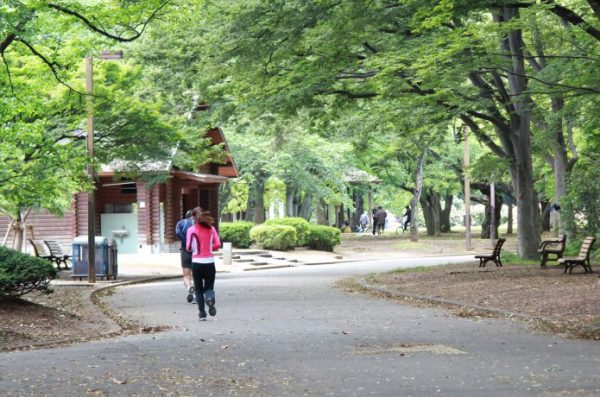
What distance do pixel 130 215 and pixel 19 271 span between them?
29.1m

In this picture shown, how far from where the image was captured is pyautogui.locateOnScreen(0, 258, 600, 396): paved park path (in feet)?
30.0

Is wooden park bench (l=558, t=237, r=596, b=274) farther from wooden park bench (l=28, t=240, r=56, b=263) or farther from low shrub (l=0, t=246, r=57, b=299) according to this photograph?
wooden park bench (l=28, t=240, r=56, b=263)

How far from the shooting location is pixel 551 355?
11.1 metres

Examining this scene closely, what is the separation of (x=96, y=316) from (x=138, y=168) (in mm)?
13945

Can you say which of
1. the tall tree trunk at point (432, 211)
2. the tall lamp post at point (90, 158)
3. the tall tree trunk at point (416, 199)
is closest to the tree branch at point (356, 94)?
the tall lamp post at point (90, 158)

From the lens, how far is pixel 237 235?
46406 millimetres

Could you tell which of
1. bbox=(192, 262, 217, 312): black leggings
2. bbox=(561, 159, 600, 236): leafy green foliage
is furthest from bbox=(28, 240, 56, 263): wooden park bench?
bbox=(561, 159, 600, 236): leafy green foliage

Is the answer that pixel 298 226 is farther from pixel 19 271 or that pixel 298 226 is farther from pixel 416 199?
pixel 19 271

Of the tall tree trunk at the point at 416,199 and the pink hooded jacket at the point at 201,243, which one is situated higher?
the tall tree trunk at the point at 416,199

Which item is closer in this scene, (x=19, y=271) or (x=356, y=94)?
(x=19, y=271)

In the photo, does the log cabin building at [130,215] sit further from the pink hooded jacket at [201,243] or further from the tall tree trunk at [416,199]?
the pink hooded jacket at [201,243]

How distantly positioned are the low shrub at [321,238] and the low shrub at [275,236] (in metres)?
1.89

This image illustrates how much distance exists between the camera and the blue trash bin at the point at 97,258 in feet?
93.1

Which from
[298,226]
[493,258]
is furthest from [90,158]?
[298,226]
